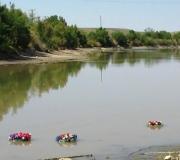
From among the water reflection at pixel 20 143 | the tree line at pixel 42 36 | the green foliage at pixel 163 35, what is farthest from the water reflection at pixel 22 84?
the green foliage at pixel 163 35

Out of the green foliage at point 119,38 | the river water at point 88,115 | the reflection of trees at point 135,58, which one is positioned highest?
the green foliage at point 119,38

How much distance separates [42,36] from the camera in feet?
196

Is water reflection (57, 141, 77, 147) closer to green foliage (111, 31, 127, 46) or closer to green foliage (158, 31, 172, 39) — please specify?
green foliage (111, 31, 127, 46)

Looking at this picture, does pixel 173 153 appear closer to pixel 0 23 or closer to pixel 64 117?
pixel 64 117

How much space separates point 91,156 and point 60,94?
1160cm

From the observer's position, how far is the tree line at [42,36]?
43750mm

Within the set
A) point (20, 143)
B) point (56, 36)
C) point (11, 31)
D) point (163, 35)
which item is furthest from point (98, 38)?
point (20, 143)

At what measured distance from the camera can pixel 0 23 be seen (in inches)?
1613

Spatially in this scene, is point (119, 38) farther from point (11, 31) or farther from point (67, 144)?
point (67, 144)

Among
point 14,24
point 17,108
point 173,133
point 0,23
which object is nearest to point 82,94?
point 17,108

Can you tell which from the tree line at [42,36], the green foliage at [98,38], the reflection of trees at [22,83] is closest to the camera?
the reflection of trees at [22,83]

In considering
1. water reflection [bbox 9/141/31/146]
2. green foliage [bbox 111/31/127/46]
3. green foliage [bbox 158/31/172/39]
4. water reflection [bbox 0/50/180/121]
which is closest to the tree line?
green foliage [bbox 111/31/127/46]

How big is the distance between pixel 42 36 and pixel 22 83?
32.7 meters

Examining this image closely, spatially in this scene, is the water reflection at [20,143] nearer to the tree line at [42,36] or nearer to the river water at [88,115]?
the river water at [88,115]
